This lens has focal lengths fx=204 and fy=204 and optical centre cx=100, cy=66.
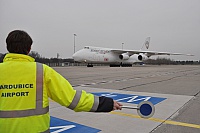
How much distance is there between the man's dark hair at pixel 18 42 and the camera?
187cm

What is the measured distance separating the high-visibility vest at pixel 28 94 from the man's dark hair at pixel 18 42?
0.06 metres

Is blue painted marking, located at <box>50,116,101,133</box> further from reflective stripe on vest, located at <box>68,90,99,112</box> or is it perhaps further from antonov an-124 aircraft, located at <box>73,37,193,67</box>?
antonov an-124 aircraft, located at <box>73,37,193,67</box>

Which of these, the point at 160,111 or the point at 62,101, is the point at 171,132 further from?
the point at 62,101

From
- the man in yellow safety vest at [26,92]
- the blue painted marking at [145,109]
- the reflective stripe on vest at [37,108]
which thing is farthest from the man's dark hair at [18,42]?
the blue painted marking at [145,109]

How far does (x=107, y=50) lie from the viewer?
132 ft

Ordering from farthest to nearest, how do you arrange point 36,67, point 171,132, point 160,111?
point 160,111 → point 171,132 → point 36,67

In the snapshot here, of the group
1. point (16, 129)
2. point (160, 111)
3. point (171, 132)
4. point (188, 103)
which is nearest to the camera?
point (16, 129)

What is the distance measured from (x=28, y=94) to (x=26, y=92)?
24 mm

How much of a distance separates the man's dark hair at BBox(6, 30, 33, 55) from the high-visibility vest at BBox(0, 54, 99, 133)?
0.06m

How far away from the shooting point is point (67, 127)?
4.18 metres

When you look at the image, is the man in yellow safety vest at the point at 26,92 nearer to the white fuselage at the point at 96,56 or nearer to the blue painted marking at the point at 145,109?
the blue painted marking at the point at 145,109

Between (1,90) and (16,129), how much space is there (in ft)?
1.20

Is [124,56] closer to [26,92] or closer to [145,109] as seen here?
[145,109]

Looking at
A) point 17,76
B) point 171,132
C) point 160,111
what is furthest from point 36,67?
point 160,111
